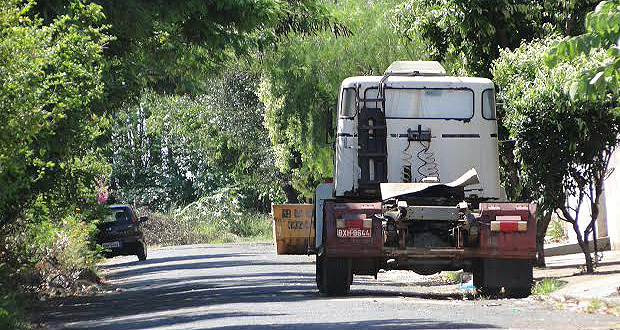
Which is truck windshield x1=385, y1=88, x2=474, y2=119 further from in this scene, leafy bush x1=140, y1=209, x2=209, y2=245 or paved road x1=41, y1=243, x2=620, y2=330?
leafy bush x1=140, y1=209, x2=209, y2=245

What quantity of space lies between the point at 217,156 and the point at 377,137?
4316 cm

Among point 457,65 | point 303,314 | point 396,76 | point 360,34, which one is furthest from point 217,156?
point 303,314

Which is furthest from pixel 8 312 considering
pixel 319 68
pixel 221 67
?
pixel 319 68

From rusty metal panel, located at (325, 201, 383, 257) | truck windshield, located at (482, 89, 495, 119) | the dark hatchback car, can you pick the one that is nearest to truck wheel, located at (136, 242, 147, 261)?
the dark hatchback car

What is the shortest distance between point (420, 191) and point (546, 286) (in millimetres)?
2229

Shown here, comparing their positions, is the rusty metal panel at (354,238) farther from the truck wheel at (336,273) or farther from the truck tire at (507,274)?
the truck tire at (507,274)

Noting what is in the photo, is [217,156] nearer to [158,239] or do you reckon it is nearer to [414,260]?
[158,239]

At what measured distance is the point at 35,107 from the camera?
1691 centimetres

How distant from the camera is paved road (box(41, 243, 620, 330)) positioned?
49.1 feet

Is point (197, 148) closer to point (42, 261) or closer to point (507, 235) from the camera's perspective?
point (42, 261)

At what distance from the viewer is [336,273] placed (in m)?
19.6

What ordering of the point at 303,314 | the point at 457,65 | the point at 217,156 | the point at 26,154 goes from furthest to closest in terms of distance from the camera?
the point at 217,156 < the point at 457,65 < the point at 26,154 < the point at 303,314

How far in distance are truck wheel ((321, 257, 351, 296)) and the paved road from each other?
0.25m

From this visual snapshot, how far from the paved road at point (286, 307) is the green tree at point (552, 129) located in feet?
7.59
